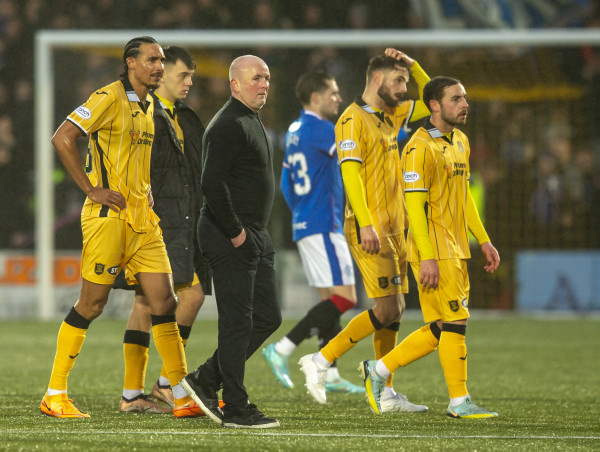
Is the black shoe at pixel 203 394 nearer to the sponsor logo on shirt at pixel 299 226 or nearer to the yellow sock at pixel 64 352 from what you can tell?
the yellow sock at pixel 64 352

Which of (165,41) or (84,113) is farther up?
(165,41)

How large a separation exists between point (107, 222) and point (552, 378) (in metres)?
3.90

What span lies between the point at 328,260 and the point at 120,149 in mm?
2089

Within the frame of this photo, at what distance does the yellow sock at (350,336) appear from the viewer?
6664mm

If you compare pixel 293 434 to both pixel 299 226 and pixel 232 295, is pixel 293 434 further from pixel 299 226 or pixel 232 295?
pixel 299 226

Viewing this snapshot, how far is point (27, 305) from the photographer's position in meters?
13.7

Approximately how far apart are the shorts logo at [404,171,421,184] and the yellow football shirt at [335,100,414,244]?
0.51 m

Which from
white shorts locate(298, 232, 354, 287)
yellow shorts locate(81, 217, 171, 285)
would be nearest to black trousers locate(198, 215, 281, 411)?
yellow shorts locate(81, 217, 171, 285)

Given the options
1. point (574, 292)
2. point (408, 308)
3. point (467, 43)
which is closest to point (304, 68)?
point (467, 43)

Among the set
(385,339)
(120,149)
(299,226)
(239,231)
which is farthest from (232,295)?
(299,226)

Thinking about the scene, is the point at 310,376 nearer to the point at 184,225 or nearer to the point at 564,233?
the point at 184,225

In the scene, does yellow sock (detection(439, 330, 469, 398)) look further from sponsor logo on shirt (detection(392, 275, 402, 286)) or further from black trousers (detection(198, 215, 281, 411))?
black trousers (detection(198, 215, 281, 411))

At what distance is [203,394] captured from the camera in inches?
219

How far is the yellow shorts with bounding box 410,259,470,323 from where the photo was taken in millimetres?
5902
